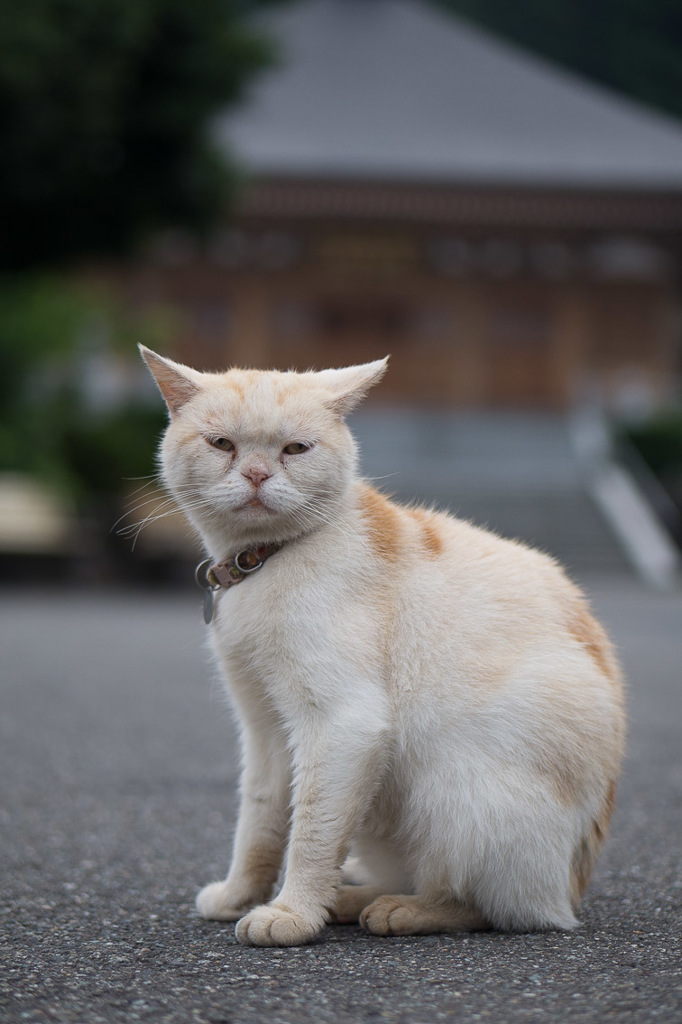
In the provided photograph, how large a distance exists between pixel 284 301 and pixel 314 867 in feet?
63.3

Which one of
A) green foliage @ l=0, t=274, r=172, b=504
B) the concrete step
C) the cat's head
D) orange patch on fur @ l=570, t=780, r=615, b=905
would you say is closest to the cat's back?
the cat's head

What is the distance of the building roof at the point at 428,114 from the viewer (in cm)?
2034

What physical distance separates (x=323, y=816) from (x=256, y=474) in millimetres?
731

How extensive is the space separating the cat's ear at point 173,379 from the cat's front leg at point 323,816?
2.62ft

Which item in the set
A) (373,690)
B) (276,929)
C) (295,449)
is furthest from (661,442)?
(276,929)

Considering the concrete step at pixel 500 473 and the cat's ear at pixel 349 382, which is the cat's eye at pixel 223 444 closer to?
the cat's ear at pixel 349 382

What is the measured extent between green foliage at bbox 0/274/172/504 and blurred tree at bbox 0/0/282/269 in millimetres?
613

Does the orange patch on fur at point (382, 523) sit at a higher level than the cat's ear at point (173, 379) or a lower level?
lower

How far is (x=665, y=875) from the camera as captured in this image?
3016 millimetres

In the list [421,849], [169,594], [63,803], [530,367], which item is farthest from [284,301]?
[421,849]

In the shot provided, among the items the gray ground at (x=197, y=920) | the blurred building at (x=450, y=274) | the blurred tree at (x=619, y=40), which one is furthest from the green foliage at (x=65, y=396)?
the gray ground at (x=197, y=920)

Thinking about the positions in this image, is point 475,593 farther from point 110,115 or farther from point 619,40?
point 110,115

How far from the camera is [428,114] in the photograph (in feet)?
75.1

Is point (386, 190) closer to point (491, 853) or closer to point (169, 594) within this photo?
point (169, 594)
